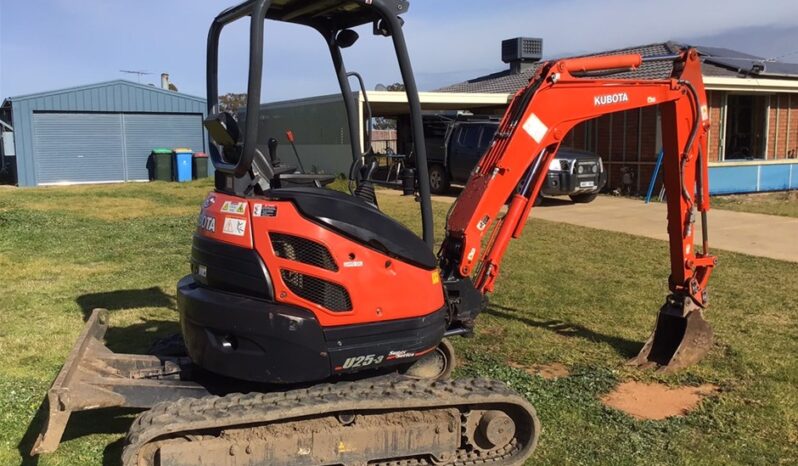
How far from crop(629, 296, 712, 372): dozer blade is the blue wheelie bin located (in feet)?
76.1

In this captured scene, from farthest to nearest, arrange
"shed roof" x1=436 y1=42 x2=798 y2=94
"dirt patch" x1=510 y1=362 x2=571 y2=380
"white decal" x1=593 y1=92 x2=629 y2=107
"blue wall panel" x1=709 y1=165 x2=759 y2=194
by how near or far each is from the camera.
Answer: "blue wall panel" x1=709 y1=165 x2=759 y2=194, "shed roof" x1=436 y1=42 x2=798 y2=94, "dirt patch" x1=510 y1=362 x2=571 y2=380, "white decal" x1=593 y1=92 x2=629 y2=107

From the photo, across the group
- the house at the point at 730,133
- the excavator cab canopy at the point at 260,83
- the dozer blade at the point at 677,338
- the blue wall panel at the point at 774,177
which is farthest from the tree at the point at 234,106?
the blue wall panel at the point at 774,177

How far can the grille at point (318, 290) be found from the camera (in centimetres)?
343

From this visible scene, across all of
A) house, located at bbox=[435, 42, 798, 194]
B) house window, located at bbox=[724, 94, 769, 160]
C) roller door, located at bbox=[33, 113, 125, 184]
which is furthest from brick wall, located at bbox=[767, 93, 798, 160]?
roller door, located at bbox=[33, 113, 125, 184]

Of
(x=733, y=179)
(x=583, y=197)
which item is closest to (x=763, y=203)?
(x=733, y=179)

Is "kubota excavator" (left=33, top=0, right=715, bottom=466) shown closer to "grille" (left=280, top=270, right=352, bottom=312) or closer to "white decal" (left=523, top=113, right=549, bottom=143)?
"grille" (left=280, top=270, right=352, bottom=312)

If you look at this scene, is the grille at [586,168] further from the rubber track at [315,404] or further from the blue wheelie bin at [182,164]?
the blue wheelie bin at [182,164]

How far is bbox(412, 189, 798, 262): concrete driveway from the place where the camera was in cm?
1016

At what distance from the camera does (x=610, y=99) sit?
485 cm

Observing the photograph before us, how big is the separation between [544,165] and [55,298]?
18.1ft

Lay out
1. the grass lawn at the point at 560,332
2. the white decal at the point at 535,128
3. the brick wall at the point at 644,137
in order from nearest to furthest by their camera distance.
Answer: the grass lawn at the point at 560,332, the white decal at the point at 535,128, the brick wall at the point at 644,137

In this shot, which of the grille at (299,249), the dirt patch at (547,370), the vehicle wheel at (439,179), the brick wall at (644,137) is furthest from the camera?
the vehicle wheel at (439,179)

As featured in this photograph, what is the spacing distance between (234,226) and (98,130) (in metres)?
25.0

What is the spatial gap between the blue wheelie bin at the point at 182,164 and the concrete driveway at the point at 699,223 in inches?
525
